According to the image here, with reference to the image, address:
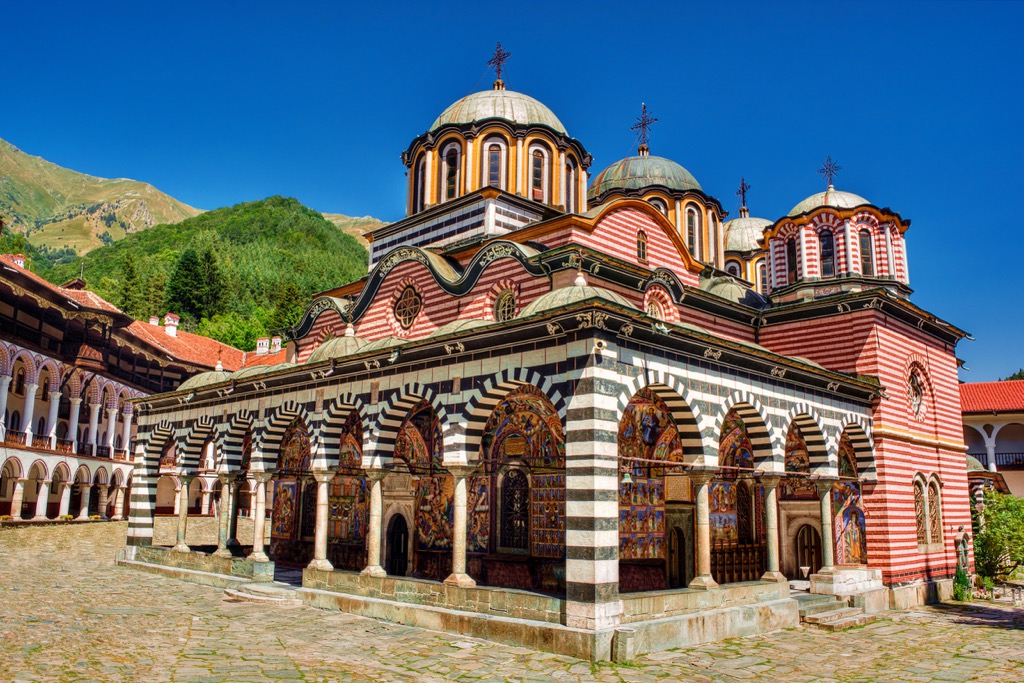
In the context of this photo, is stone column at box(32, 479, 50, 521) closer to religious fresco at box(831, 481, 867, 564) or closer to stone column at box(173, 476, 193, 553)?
stone column at box(173, 476, 193, 553)

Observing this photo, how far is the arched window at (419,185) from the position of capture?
19797 millimetres

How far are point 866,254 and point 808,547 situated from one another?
6.89 m

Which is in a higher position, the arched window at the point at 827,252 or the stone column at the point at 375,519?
the arched window at the point at 827,252

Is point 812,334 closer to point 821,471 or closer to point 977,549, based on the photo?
point 821,471

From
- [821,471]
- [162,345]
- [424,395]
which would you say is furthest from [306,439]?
[162,345]

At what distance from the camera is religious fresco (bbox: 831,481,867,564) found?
598 inches

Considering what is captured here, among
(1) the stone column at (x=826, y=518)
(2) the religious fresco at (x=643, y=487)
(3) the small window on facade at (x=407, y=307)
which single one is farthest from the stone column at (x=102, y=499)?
(1) the stone column at (x=826, y=518)

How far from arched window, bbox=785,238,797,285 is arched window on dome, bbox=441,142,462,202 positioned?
312 inches

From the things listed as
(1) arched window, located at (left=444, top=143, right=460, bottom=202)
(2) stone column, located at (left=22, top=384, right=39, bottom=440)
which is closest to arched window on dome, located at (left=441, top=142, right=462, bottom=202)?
(1) arched window, located at (left=444, top=143, right=460, bottom=202)

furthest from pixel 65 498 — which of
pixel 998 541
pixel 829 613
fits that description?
pixel 998 541

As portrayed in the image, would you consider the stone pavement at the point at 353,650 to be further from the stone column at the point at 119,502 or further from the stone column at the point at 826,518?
the stone column at the point at 119,502

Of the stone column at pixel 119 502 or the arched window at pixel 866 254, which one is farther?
the stone column at pixel 119 502

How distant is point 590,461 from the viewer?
32.0 feet

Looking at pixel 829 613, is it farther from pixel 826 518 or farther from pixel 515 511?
pixel 515 511
